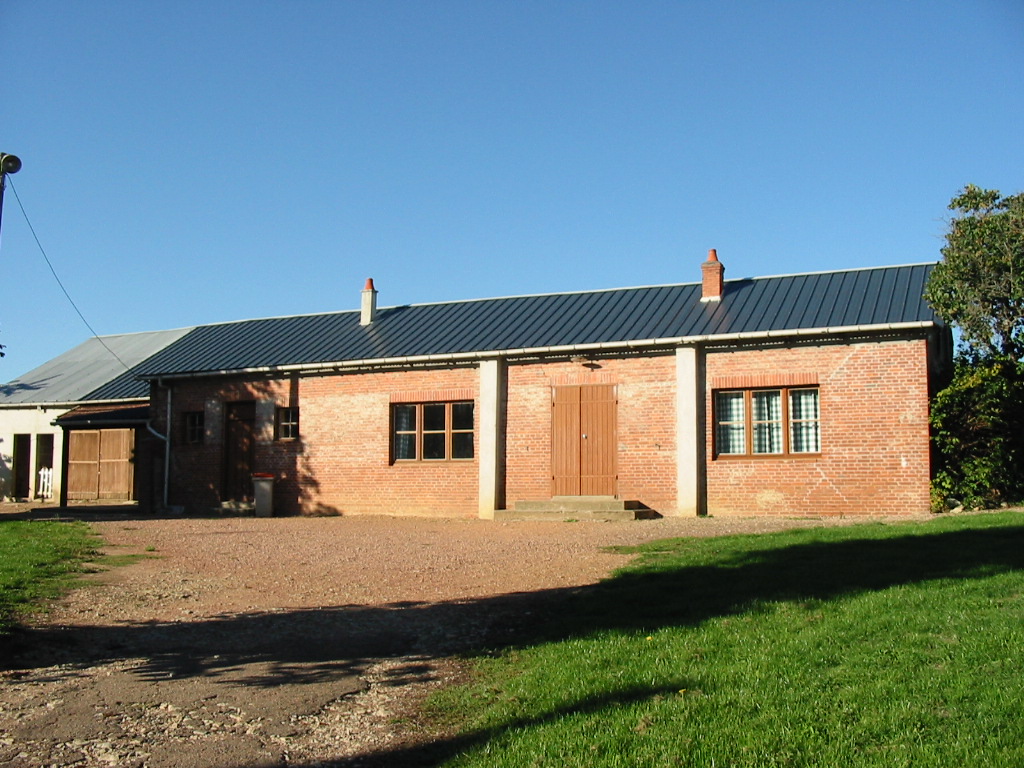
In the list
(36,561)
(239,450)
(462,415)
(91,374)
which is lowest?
(36,561)

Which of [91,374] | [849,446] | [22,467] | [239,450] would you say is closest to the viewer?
[849,446]

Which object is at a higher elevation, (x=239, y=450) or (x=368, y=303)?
(x=368, y=303)

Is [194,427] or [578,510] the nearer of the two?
[578,510]

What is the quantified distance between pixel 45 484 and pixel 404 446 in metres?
14.3

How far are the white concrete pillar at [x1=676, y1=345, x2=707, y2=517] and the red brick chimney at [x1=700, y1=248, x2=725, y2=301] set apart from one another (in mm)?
2619

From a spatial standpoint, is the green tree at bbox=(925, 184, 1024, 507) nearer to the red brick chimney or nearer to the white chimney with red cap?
the red brick chimney

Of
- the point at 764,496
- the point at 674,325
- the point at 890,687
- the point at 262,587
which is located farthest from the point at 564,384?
the point at 890,687

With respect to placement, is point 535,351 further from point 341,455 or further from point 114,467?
point 114,467

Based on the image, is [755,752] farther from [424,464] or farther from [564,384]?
[424,464]

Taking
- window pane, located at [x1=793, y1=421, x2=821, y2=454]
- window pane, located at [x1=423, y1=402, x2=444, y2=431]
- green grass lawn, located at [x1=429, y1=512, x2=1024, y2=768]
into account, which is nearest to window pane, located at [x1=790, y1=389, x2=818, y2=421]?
window pane, located at [x1=793, y1=421, x2=821, y2=454]

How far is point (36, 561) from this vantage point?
38.4 ft

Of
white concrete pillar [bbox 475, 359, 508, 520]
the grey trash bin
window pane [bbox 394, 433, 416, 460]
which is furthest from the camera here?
the grey trash bin

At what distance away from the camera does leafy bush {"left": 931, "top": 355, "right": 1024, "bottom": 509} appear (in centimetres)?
1719

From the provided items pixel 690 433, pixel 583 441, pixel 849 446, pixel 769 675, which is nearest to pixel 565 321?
pixel 583 441
